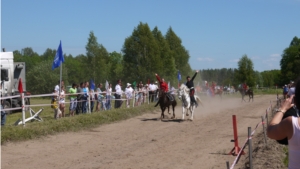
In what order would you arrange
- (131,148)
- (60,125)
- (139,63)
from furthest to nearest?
(139,63) < (60,125) < (131,148)

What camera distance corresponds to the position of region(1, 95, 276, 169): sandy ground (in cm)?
1227

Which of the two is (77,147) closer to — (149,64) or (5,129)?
(5,129)

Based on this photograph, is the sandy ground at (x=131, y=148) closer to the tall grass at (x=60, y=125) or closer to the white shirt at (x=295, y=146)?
the tall grass at (x=60, y=125)

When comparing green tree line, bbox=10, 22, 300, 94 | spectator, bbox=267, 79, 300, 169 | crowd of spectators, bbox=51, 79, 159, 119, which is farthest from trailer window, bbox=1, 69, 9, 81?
spectator, bbox=267, 79, 300, 169

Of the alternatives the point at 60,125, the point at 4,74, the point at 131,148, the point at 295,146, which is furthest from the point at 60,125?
the point at 295,146

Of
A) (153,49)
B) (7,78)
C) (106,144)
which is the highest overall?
(153,49)

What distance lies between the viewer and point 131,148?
14.8 meters

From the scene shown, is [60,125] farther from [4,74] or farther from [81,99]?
[4,74]

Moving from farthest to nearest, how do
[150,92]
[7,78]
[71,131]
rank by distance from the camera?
[150,92] < [7,78] < [71,131]

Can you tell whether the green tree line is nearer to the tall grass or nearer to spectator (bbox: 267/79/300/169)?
the tall grass

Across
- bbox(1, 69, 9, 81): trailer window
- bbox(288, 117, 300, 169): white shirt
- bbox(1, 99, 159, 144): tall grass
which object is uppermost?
bbox(1, 69, 9, 81): trailer window

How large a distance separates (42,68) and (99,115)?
215 feet

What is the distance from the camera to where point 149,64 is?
64.3m

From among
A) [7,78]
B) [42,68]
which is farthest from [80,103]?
[42,68]
